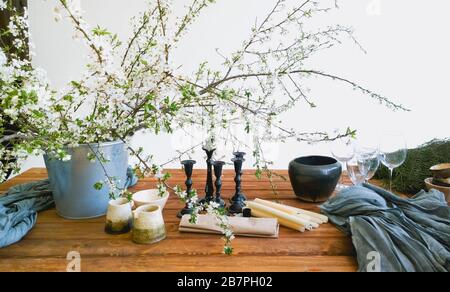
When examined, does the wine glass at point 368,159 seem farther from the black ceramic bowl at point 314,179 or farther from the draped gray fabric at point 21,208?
the draped gray fabric at point 21,208

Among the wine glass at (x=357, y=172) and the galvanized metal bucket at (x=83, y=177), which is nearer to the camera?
the galvanized metal bucket at (x=83, y=177)

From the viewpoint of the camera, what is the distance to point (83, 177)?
3.76 feet

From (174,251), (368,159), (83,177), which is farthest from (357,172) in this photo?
(83,177)

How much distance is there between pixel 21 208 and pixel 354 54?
3.02 metres

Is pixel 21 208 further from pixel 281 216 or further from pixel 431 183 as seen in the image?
pixel 431 183

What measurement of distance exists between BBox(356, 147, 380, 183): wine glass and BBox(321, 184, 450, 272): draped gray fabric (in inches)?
3.3

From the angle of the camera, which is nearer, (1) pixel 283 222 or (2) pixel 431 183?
(1) pixel 283 222

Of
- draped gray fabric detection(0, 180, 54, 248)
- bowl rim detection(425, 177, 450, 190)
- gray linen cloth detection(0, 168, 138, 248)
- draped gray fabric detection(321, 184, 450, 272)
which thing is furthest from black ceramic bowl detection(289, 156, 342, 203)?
draped gray fabric detection(0, 180, 54, 248)

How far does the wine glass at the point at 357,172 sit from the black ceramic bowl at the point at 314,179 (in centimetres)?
12

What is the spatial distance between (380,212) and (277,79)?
1.79ft

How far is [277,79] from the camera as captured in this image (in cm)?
122

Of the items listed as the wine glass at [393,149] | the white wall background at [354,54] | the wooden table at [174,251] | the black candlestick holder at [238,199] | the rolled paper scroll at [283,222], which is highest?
the white wall background at [354,54]

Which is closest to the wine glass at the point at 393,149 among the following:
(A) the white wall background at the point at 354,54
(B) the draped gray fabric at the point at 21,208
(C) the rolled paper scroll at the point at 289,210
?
(C) the rolled paper scroll at the point at 289,210

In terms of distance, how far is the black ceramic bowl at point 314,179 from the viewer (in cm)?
128
